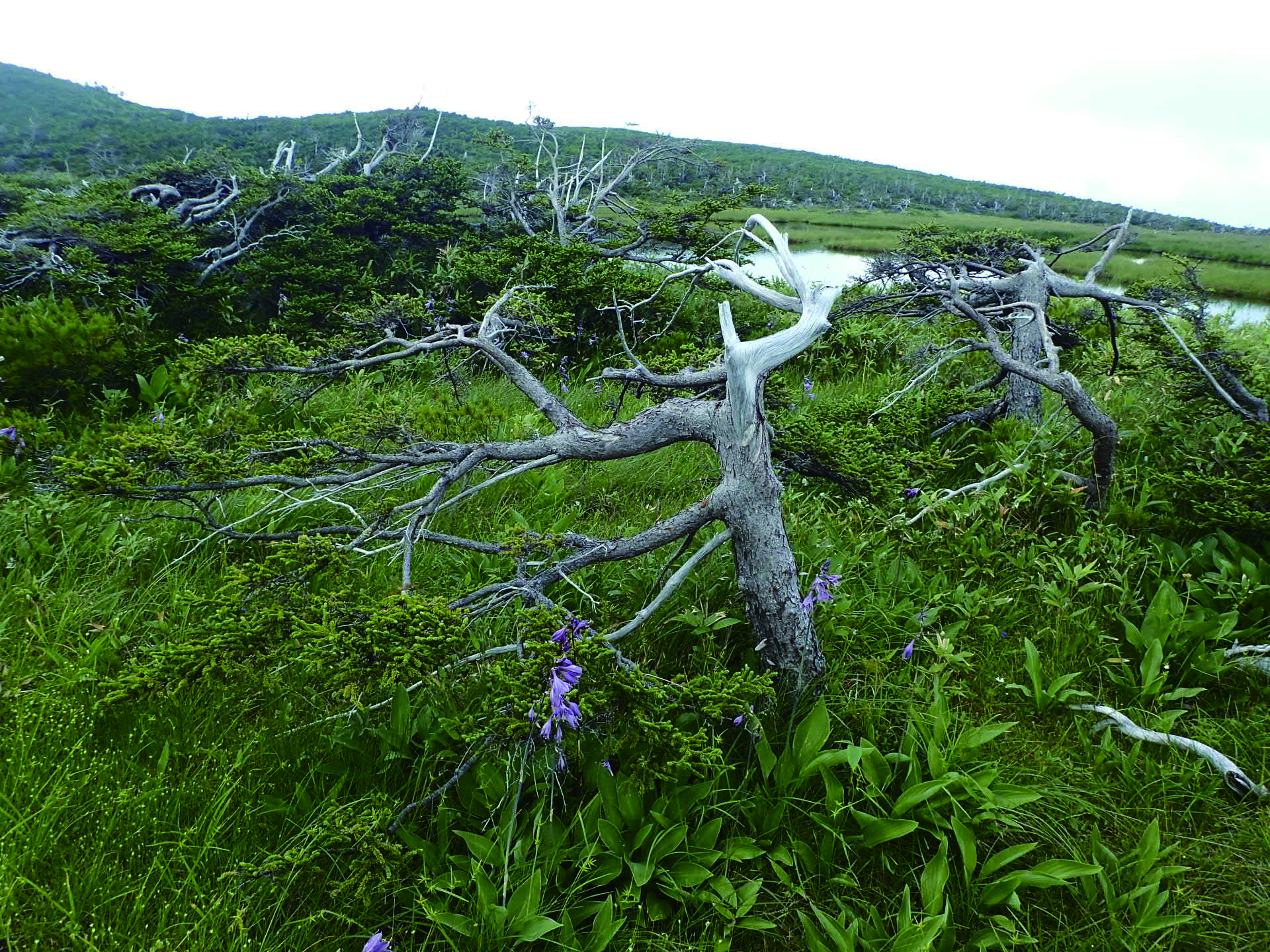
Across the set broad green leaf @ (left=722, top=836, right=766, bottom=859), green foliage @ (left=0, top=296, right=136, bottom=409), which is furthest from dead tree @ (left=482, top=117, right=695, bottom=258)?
broad green leaf @ (left=722, top=836, right=766, bottom=859)


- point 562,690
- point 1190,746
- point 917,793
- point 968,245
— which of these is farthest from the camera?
point 968,245

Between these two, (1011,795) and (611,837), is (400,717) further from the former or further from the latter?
(1011,795)

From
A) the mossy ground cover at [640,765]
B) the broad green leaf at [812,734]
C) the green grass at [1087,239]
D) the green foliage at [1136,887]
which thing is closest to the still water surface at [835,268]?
the green grass at [1087,239]

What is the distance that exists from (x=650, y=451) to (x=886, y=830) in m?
1.40

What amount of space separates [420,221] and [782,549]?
849cm

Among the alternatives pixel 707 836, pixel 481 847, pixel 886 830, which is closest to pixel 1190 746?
pixel 886 830

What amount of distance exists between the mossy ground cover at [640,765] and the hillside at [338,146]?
20.5 ft

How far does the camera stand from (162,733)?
2215mm

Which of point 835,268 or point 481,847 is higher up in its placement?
point 835,268

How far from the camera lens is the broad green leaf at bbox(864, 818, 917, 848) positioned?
1.96 m

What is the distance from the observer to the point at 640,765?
1743 millimetres

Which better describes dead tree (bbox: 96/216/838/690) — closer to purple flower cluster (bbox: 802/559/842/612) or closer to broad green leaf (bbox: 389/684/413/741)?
purple flower cluster (bbox: 802/559/842/612)

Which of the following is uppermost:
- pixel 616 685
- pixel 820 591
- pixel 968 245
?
pixel 968 245

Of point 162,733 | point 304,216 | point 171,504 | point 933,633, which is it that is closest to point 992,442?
point 933,633
